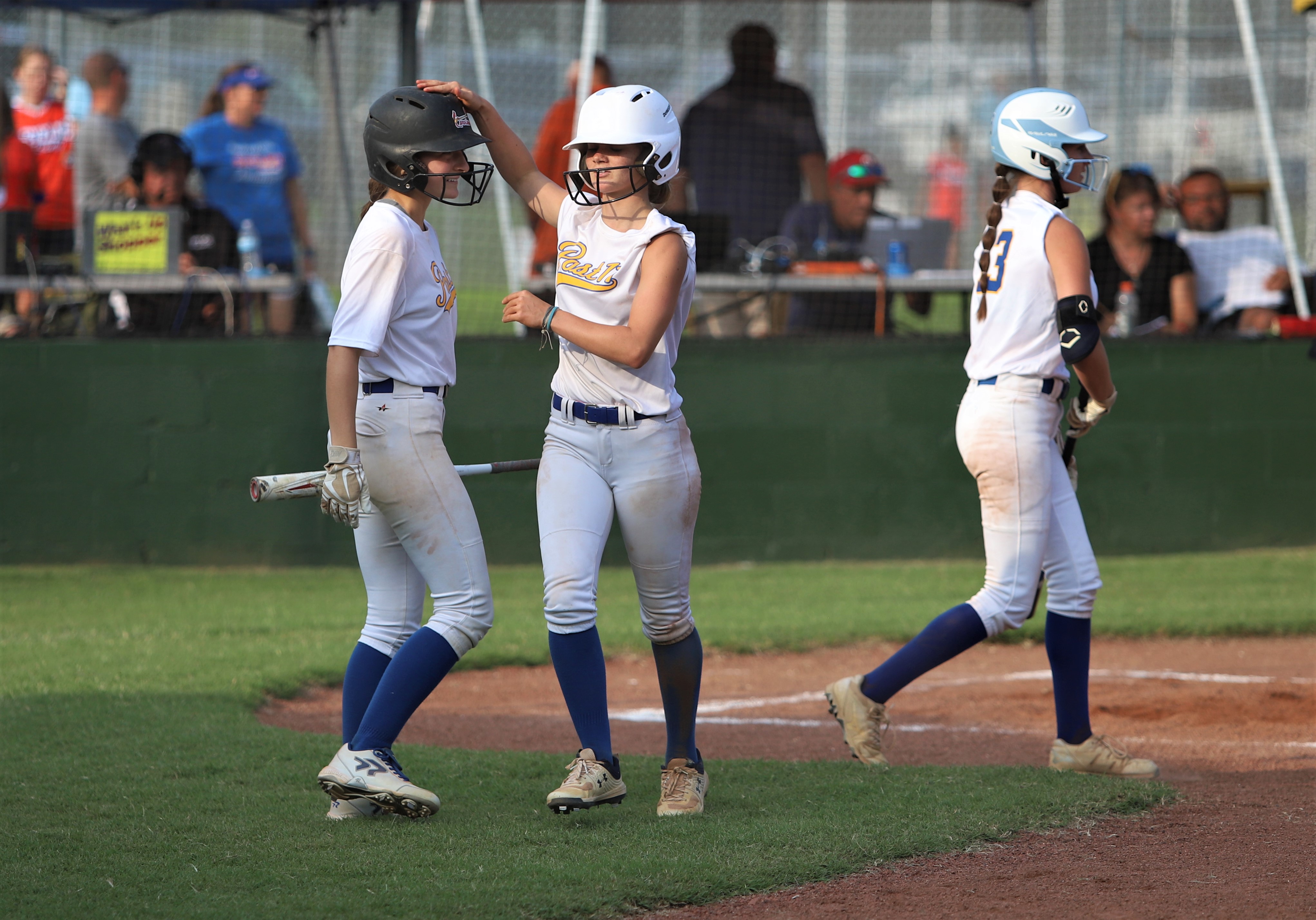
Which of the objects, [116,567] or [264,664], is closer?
[264,664]

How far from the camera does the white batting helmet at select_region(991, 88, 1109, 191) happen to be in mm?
4617

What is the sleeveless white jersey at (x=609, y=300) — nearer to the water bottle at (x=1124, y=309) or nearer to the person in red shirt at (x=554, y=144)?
the person in red shirt at (x=554, y=144)

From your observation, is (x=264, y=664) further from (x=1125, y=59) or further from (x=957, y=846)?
(x=1125, y=59)

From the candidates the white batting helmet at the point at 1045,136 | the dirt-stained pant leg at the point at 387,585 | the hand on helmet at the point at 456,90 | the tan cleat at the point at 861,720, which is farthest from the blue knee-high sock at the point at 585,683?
the white batting helmet at the point at 1045,136

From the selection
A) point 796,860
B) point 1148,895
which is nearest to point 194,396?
A: point 796,860

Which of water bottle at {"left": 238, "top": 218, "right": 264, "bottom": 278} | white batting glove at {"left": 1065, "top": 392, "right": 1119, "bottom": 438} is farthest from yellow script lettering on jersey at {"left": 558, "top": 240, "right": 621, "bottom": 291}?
water bottle at {"left": 238, "top": 218, "right": 264, "bottom": 278}

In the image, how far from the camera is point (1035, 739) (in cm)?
547

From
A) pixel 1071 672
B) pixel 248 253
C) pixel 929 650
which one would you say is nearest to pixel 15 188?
pixel 248 253

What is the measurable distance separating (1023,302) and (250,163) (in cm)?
686

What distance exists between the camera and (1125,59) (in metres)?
11.2

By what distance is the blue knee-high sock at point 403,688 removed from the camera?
3857 millimetres

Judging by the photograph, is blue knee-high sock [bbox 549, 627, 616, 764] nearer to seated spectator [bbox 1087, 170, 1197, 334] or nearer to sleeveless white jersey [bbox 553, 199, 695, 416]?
sleeveless white jersey [bbox 553, 199, 695, 416]

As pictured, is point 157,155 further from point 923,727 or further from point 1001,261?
point 1001,261

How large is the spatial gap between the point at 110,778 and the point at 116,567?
488cm
